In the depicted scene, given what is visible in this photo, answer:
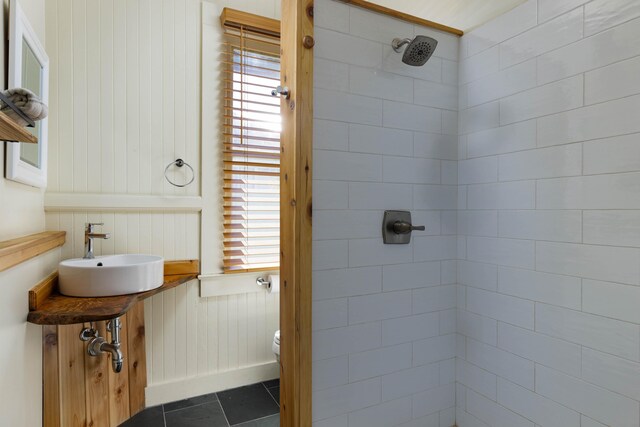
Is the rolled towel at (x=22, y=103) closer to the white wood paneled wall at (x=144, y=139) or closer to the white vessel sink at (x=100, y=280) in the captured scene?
the white vessel sink at (x=100, y=280)

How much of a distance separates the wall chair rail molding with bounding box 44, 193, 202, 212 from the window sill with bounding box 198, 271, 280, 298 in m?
0.46

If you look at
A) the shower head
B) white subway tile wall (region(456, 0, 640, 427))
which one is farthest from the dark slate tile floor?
the shower head

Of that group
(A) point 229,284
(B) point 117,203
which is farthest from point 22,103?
(A) point 229,284

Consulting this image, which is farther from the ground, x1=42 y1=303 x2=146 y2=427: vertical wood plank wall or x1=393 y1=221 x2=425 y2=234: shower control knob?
x1=393 y1=221 x2=425 y2=234: shower control knob

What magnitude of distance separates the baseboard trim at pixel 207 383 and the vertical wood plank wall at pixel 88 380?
0.09 metres

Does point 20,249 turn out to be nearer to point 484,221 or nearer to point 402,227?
point 402,227

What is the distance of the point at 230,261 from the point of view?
225 cm

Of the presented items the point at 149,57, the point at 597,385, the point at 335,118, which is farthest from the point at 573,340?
the point at 149,57

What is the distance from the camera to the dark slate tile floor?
75.1 inches

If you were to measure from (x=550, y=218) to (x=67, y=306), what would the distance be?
1.86 metres

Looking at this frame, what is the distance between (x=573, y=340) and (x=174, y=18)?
8.44 ft

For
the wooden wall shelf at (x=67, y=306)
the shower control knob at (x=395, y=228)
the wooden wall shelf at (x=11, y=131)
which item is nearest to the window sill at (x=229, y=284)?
the wooden wall shelf at (x=67, y=306)

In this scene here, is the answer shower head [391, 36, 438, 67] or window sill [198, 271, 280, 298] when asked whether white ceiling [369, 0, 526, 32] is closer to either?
shower head [391, 36, 438, 67]

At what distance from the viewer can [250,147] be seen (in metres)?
Result: 2.31
